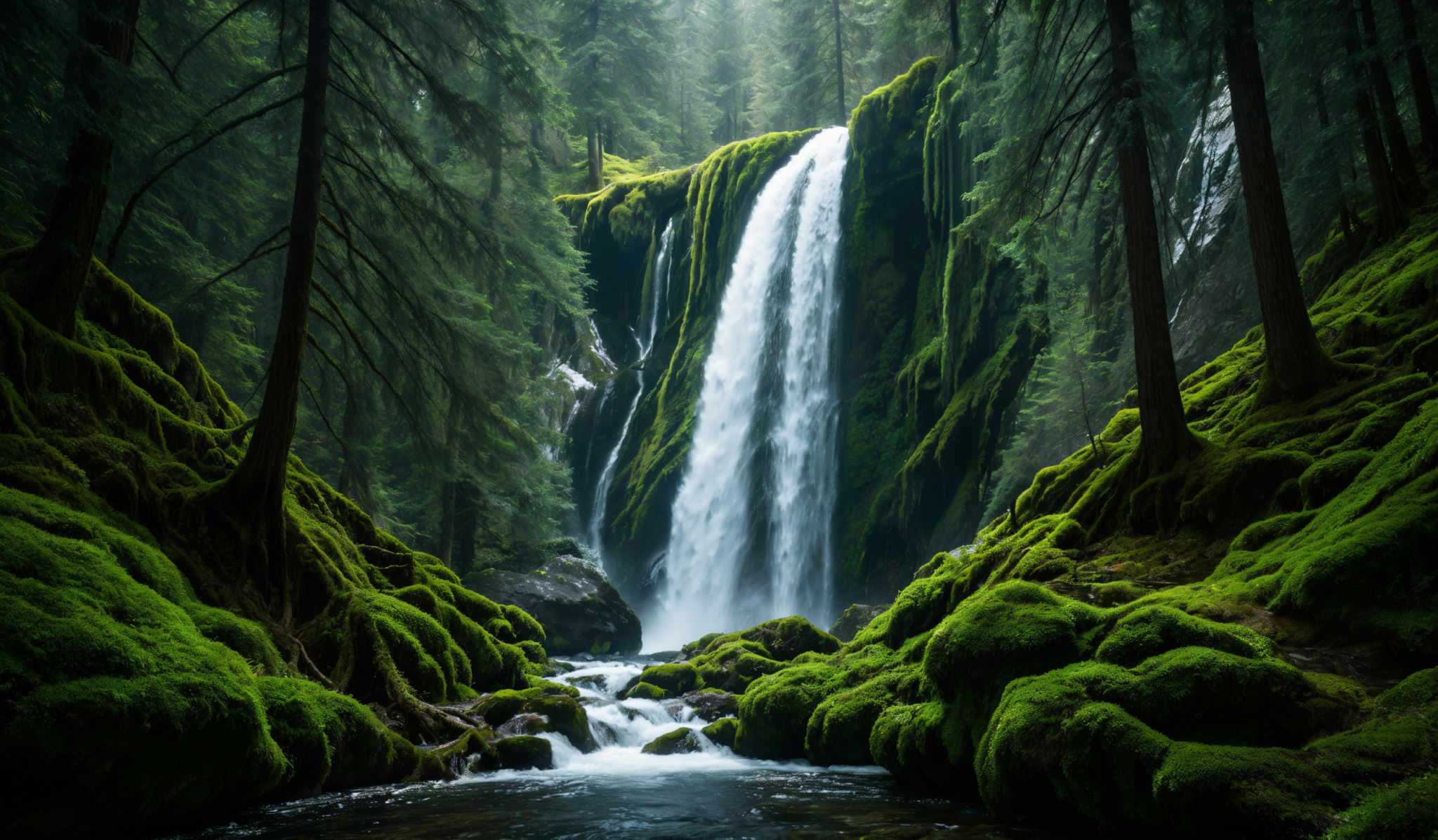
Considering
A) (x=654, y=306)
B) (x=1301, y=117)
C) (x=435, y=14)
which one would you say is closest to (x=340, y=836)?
(x=435, y=14)

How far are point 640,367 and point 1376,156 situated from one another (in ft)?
75.4

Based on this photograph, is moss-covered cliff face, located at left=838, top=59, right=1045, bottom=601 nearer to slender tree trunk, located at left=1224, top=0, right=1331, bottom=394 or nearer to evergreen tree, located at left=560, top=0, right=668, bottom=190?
slender tree trunk, located at left=1224, top=0, right=1331, bottom=394

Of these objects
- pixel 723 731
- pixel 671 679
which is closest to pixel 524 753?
pixel 723 731

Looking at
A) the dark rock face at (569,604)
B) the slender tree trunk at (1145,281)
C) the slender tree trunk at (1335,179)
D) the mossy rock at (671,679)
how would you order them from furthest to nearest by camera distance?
the dark rock face at (569,604) < the mossy rock at (671,679) < the slender tree trunk at (1335,179) < the slender tree trunk at (1145,281)

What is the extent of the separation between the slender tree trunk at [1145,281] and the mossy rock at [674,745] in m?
6.01

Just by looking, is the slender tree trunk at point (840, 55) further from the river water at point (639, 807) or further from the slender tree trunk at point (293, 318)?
the river water at point (639, 807)

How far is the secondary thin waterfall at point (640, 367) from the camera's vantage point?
90.0ft

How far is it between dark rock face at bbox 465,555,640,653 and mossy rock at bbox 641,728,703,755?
857 centimetres

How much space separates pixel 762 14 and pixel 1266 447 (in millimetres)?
52657

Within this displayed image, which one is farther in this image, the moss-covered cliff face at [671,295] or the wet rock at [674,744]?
the moss-covered cliff face at [671,295]

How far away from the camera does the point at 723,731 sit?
31.0 ft

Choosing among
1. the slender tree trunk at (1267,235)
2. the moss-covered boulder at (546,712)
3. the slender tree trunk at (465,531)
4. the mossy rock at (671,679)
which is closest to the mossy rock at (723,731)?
the moss-covered boulder at (546,712)

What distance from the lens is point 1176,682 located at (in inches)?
168

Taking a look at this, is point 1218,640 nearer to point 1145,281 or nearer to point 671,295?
point 1145,281
